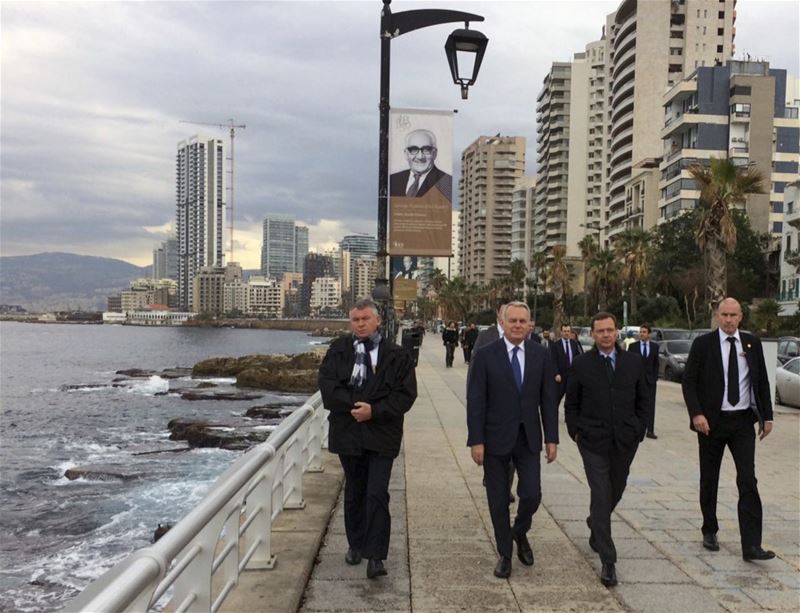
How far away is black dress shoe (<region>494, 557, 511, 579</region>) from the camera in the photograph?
4430mm

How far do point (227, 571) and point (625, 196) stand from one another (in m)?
98.4

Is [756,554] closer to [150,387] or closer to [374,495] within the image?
[374,495]

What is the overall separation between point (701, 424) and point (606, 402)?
0.92m

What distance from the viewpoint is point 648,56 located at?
94.9 meters

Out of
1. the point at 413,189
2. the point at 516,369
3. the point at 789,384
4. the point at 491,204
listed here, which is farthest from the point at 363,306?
the point at 491,204

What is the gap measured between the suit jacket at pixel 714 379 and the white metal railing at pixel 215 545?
10.0 ft

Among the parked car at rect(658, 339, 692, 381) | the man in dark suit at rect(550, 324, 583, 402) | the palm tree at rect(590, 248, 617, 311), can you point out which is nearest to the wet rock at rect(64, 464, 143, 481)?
the man in dark suit at rect(550, 324, 583, 402)

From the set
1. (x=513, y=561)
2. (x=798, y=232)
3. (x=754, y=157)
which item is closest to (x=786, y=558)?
(x=513, y=561)

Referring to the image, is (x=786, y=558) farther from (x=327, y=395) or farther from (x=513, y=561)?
(x=327, y=395)

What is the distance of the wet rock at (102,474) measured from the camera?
17.6 metres

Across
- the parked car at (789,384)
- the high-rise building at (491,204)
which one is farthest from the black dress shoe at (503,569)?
the high-rise building at (491,204)

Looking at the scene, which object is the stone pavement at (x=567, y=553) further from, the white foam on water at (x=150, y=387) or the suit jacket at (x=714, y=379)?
the white foam on water at (x=150, y=387)

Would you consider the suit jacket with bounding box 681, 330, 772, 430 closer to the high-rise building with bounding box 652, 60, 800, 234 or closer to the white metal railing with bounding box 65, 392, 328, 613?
the white metal railing with bounding box 65, 392, 328, 613

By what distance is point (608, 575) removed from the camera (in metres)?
4.36
